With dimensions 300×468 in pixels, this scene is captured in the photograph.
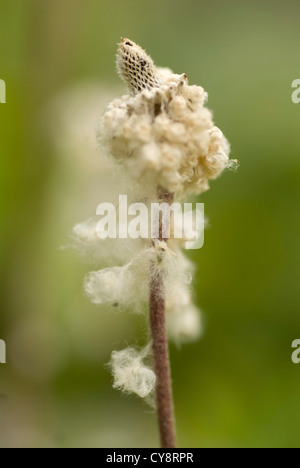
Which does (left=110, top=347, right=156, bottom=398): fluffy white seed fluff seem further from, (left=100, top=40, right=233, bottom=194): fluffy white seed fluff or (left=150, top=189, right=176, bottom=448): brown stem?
(left=100, top=40, right=233, bottom=194): fluffy white seed fluff

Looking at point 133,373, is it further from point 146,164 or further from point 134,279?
point 146,164

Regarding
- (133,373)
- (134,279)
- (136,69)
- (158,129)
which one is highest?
(136,69)

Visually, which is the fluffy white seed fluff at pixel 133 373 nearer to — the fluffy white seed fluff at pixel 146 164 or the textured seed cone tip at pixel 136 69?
the fluffy white seed fluff at pixel 146 164

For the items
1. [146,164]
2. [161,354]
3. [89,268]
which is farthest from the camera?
[89,268]

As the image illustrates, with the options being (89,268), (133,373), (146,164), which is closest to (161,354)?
(133,373)

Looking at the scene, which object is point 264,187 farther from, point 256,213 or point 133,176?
point 133,176

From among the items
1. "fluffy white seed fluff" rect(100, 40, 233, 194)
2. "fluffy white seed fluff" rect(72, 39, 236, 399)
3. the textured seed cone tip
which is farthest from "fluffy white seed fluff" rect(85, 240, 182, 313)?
the textured seed cone tip

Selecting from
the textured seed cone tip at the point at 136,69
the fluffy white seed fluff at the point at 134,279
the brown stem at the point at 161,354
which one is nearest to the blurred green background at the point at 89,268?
the brown stem at the point at 161,354
